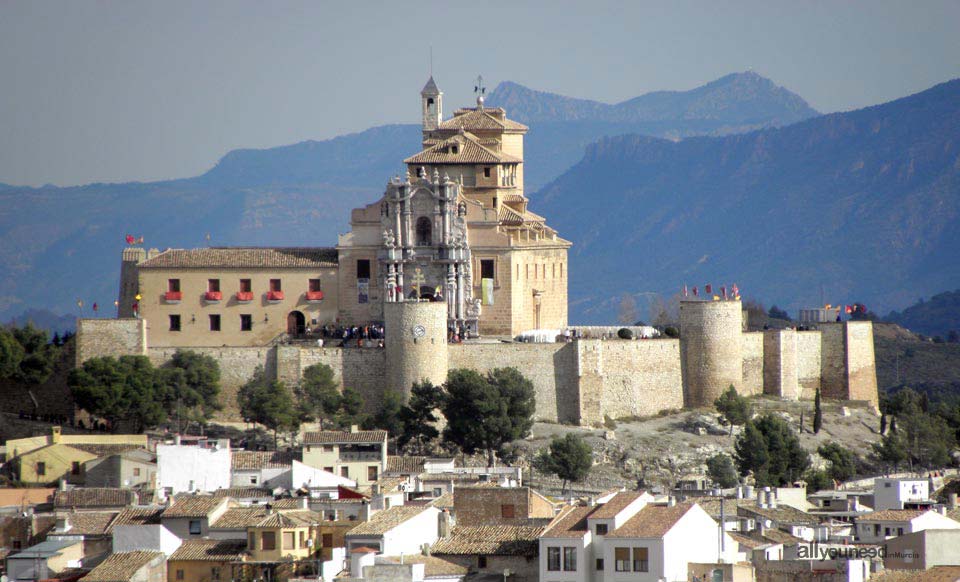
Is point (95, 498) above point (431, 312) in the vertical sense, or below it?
below

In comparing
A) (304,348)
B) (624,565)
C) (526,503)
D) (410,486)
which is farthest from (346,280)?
(624,565)

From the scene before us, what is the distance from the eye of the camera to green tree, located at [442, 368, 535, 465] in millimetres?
83438

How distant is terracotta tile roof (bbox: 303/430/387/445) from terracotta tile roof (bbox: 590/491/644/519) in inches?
912

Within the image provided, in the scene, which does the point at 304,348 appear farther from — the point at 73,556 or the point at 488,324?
the point at 73,556

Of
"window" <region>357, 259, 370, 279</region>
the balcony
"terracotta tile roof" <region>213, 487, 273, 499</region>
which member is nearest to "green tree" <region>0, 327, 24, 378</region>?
the balcony

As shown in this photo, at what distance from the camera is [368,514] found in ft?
184

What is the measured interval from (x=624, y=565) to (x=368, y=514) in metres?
8.77

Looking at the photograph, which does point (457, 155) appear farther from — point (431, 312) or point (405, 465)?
point (405, 465)

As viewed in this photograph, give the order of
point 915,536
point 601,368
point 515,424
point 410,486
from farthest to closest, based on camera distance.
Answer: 1. point 601,368
2. point 515,424
3. point 410,486
4. point 915,536

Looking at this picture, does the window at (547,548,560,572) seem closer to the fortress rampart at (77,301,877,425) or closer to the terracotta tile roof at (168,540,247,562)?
the terracotta tile roof at (168,540,247,562)

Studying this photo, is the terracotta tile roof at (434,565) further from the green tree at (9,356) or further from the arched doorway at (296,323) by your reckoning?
the arched doorway at (296,323)

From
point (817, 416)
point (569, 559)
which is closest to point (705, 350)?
point (817, 416)

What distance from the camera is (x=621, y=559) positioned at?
161 feet

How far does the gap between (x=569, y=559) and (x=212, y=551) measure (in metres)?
Result: 8.85
